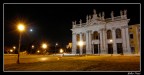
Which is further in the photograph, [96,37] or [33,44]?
[33,44]

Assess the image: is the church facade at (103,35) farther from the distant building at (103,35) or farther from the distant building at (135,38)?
the distant building at (135,38)

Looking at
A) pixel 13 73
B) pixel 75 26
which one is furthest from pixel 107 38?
pixel 13 73

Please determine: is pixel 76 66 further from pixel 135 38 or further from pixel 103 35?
pixel 103 35

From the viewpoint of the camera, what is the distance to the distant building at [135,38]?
141ft

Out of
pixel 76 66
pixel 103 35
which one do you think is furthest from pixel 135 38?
pixel 76 66

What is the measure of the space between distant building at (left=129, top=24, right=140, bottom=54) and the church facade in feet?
5.55

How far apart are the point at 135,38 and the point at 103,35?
8968 millimetres

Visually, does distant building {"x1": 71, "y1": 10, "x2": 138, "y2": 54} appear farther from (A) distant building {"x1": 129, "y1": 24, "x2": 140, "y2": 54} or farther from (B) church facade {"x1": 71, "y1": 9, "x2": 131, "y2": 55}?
(A) distant building {"x1": 129, "y1": 24, "x2": 140, "y2": 54}

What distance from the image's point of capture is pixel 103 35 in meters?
48.2

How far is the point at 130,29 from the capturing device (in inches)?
1783

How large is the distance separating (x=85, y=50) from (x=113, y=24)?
39.8ft

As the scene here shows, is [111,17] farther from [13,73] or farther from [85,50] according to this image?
[13,73]

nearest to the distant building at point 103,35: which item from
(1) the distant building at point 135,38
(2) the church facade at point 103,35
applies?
(2) the church facade at point 103,35

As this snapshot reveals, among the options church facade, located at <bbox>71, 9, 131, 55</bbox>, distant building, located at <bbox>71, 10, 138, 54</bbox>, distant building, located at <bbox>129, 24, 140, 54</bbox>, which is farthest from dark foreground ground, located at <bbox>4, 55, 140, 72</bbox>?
distant building, located at <bbox>71, 10, 138, 54</bbox>
